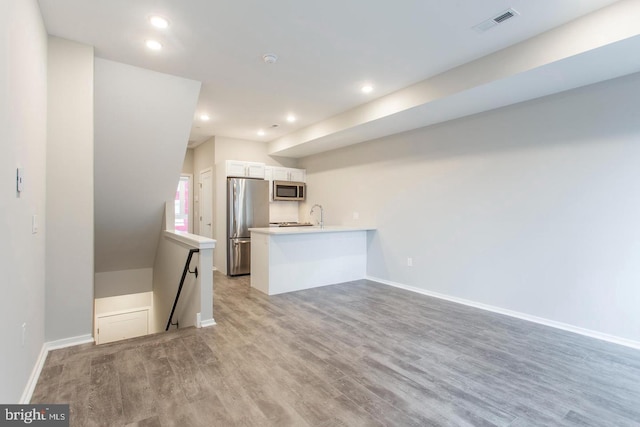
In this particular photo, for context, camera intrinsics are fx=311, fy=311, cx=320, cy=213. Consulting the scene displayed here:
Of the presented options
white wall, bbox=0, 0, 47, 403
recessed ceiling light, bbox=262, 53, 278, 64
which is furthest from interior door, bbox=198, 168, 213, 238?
white wall, bbox=0, 0, 47, 403

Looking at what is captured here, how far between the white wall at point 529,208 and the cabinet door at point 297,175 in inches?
91.7

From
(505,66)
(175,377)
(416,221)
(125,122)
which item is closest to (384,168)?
(416,221)

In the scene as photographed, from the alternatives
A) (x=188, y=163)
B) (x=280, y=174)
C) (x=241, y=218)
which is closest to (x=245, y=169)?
(x=280, y=174)

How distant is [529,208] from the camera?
3672mm

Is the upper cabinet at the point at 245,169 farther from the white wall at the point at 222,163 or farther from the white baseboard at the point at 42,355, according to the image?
the white baseboard at the point at 42,355

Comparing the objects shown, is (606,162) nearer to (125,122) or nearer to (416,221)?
(416,221)

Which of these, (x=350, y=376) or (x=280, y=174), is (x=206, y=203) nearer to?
(x=280, y=174)

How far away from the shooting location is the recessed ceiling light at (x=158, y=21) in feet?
8.58

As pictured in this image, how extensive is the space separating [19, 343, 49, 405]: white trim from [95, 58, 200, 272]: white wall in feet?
7.78

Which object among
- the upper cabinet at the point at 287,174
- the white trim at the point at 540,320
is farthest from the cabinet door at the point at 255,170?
the white trim at the point at 540,320

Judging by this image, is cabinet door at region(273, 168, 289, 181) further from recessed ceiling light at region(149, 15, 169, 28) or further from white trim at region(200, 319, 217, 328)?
recessed ceiling light at region(149, 15, 169, 28)

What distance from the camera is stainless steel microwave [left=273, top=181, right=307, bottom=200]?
6.79 meters

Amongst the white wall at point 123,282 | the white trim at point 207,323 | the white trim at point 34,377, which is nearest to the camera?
the white trim at point 34,377

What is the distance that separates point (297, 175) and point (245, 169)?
133 centimetres
